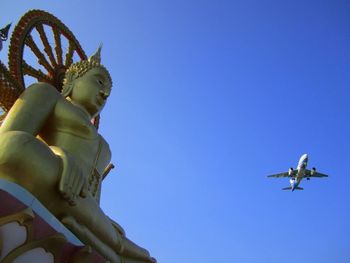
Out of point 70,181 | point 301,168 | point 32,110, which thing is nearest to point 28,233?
point 70,181

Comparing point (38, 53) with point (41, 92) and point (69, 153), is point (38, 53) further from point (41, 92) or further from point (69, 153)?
point (69, 153)

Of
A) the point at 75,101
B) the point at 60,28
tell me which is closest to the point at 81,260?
the point at 75,101

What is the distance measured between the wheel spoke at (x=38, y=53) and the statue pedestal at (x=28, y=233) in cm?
429

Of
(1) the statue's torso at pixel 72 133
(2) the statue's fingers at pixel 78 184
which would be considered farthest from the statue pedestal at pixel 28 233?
(1) the statue's torso at pixel 72 133

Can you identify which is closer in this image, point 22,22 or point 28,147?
point 28,147

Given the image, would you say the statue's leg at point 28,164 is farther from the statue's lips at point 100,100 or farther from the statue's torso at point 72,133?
the statue's lips at point 100,100

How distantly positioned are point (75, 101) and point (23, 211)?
3362mm

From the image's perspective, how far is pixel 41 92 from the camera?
5254 mm

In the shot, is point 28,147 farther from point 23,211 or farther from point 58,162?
point 23,211

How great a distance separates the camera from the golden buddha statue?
3.81 metres

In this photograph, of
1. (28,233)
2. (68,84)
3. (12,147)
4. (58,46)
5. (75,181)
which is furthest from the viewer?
(58,46)

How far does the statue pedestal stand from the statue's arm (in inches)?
63.0

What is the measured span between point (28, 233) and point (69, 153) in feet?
4.87

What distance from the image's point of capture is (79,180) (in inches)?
162
